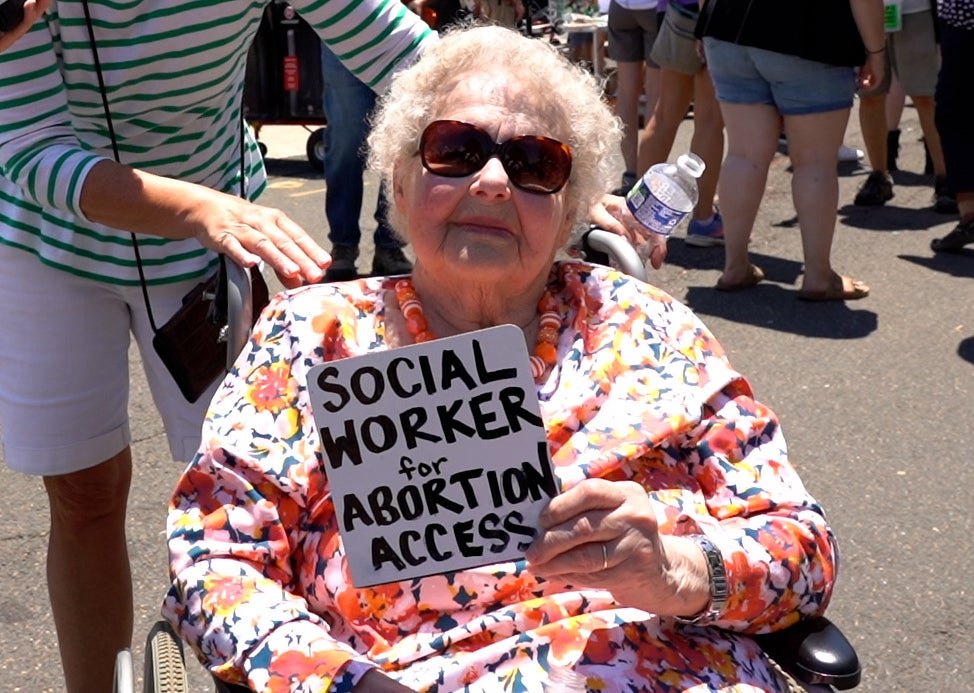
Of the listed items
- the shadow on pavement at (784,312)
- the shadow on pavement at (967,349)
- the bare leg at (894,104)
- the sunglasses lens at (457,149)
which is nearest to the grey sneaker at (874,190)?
the bare leg at (894,104)

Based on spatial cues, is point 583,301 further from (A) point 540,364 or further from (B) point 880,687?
(B) point 880,687

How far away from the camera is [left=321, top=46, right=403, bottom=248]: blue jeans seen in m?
6.43

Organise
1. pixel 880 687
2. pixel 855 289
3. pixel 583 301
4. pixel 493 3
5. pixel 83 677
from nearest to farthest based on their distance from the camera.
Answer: pixel 583 301 → pixel 83 677 → pixel 880 687 → pixel 855 289 → pixel 493 3

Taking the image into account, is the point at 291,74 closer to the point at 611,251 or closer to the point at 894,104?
the point at 894,104

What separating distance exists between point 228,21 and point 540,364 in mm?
872

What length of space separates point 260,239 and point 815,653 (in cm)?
106

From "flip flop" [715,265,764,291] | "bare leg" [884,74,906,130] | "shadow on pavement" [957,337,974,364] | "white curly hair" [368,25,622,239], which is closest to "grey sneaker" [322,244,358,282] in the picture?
"flip flop" [715,265,764,291]

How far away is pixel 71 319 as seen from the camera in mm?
2568

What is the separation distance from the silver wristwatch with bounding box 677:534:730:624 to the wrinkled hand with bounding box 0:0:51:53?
127 centimetres

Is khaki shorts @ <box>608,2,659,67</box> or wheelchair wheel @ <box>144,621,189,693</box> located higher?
wheelchair wheel @ <box>144,621,189,693</box>

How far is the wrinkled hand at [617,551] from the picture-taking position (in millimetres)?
1845

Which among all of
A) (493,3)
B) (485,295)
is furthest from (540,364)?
(493,3)

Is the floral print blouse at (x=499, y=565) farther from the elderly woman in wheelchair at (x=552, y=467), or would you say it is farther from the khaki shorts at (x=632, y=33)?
the khaki shorts at (x=632, y=33)

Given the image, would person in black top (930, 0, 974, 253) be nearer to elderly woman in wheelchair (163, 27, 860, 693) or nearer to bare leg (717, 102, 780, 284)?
bare leg (717, 102, 780, 284)
